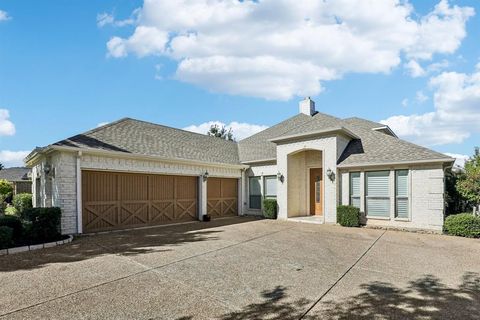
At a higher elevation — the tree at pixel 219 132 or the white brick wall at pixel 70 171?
the tree at pixel 219 132

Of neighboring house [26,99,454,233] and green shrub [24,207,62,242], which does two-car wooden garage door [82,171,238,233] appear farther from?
green shrub [24,207,62,242]

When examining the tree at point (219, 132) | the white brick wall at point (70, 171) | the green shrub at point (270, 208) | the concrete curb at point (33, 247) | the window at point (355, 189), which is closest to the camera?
the concrete curb at point (33, 247)

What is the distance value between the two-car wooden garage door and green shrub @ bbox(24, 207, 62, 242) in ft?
4.67

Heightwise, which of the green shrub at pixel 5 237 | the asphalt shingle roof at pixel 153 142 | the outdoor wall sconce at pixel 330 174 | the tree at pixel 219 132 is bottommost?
the green shrub at pixel 5 237

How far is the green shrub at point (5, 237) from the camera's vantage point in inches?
307

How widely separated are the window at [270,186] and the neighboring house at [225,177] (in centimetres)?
6

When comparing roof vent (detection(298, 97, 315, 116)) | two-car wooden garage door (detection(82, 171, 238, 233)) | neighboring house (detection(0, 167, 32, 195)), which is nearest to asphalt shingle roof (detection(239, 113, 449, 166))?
roof vent (detection(298, 97, 315, 116))

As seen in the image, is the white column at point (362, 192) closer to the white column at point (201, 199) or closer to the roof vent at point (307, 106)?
the white column at point (201, 199)

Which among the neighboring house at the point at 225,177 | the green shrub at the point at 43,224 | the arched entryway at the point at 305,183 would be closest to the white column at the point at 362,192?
the neighboring house at the point at 225,177

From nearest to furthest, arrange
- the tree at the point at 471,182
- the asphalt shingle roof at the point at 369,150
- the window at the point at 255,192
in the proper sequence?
the asphalt shingle roof at the point at 369,150
the tree at the point at 471,182
the window at the point at 255,192

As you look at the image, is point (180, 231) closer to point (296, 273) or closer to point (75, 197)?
point (75, 197)

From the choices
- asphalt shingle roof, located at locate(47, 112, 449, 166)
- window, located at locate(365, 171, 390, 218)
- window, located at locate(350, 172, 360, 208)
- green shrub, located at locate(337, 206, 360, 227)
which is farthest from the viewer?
window, located at locate(350, 172, 360, 208)

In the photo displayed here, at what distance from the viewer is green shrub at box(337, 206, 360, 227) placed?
12625 mm

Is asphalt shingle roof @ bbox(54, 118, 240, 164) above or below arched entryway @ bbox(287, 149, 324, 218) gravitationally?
above
